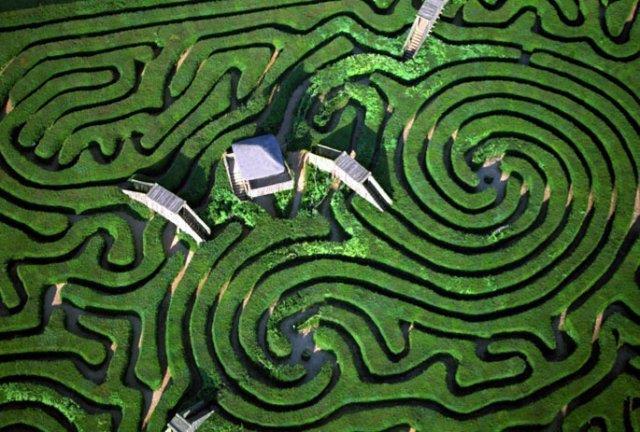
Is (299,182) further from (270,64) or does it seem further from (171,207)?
(270,64)

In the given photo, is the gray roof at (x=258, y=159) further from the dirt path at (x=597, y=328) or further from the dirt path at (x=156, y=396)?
the dirt path at (x=597, y=328)

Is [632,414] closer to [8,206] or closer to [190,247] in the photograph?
[190,247]

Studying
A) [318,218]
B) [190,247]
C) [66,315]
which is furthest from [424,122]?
[66,315]

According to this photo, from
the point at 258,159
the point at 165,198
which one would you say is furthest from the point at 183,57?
the point at 165,198

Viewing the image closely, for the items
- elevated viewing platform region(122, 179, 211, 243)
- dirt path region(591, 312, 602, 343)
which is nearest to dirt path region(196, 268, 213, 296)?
elevated viewing platform region(122, 179, 211, 243)

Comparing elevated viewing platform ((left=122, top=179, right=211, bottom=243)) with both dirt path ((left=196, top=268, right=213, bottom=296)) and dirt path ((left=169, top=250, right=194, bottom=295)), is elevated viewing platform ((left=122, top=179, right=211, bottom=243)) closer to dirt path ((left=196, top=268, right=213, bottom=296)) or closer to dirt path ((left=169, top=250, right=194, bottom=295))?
dirt path ((left=169, top=250, right=194, bottom=295))

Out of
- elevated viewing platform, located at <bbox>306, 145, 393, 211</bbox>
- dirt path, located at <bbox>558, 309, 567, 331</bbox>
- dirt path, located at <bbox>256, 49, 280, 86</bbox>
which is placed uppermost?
dirt path, located at <bbox>256, 49, 280, 86</bbox>

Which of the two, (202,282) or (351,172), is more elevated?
(351,172)
